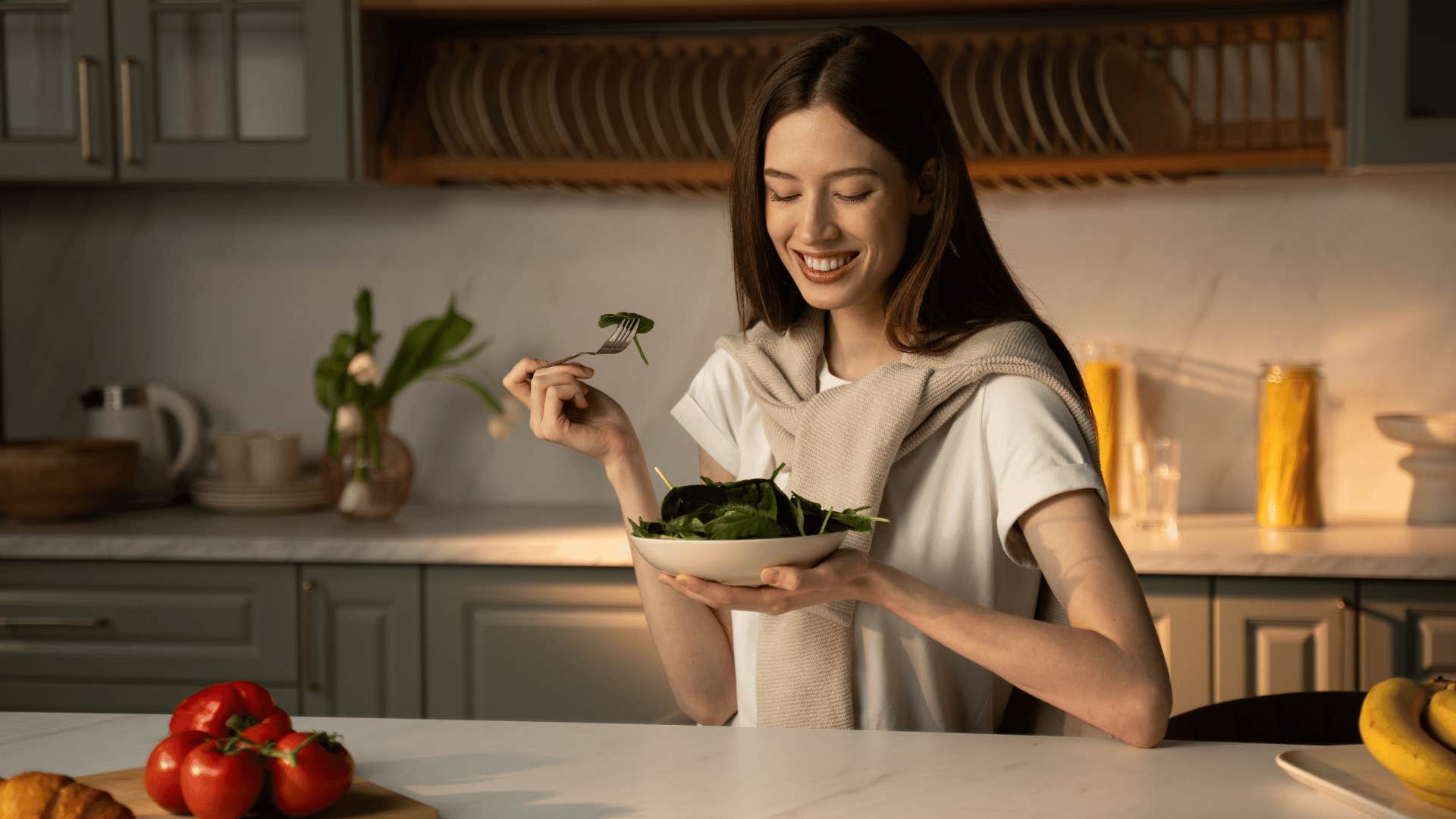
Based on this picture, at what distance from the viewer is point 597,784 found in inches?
Result: 43.1

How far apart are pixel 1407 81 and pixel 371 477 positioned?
6.65 ft

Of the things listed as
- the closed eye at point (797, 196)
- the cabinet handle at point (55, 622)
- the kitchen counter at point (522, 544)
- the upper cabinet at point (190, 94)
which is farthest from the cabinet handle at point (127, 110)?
the closed eye at point (797, 196)

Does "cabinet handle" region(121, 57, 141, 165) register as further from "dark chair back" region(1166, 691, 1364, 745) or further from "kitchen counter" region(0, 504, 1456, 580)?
"dark chair back" region(1166, 691, 1364, 745)

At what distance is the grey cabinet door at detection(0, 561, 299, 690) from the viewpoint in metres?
2.43

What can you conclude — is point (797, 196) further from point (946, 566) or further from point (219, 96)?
point (219, 96)

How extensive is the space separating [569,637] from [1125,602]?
52.8 inches

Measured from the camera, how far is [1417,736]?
1011 mm

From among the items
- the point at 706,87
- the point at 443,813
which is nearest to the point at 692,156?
the point at 706,87

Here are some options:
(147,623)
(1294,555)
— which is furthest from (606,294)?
(1294,555)

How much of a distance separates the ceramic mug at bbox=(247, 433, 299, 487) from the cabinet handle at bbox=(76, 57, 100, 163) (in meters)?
0.64

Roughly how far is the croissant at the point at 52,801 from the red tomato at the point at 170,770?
0.07 m

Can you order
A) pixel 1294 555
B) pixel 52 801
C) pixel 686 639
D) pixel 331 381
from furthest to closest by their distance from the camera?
pixel 331 381
pixel 1294 555
pixel 686 639
pixel 52 801

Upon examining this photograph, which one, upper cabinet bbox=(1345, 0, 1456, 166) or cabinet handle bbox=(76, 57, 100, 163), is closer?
upper cabinet bbox=(1345, 0, 1456, 166)

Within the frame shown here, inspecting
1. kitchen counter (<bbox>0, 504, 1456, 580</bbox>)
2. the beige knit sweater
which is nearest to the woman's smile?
the beige knit sweater
